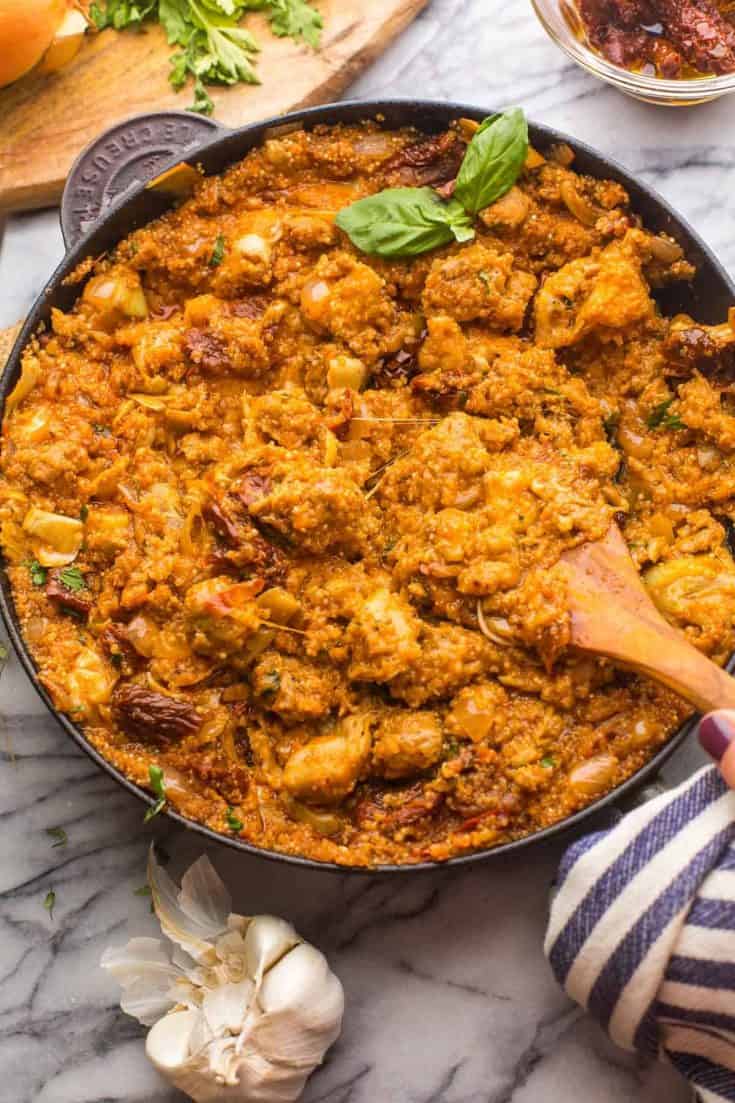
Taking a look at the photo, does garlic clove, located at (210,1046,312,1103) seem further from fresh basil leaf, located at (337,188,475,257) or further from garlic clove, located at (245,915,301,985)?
fresh basil leaf, located at (337,188,475,257)

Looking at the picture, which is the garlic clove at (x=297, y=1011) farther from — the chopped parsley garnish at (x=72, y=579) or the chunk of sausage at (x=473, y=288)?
the chunk of sausage at (x=473, y=288)

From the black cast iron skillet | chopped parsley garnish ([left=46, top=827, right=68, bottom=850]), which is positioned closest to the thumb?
the black cast iron skillet

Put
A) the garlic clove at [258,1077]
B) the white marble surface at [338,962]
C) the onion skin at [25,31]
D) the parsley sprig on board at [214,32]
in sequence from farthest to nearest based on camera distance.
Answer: the parsley sprig on board at [214,32]
the onion skin at [25,31]
the white marble surface at [338,962]
the garlic clove at [258,1077]

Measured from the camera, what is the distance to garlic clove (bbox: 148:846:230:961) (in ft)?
11.1

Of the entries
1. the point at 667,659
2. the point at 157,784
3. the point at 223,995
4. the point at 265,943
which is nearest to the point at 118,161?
the point at 157,784

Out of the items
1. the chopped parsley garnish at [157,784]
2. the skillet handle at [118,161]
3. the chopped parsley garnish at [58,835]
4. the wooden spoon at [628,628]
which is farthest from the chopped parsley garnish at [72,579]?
the wooden spoon at [628,628]

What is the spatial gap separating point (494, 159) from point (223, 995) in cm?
231

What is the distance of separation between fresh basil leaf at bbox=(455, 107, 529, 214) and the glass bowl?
2.04 ft

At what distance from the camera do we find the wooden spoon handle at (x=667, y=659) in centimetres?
291

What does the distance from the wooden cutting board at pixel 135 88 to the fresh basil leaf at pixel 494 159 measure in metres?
0.77

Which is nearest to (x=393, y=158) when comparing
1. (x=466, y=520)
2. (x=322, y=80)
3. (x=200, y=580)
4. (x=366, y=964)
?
(x=322, y=80)

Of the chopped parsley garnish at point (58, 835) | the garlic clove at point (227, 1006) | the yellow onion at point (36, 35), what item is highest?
the yellow onion at point (36, 35)

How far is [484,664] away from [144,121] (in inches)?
72.2

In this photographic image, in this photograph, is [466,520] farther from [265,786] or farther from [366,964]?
[366,964]
